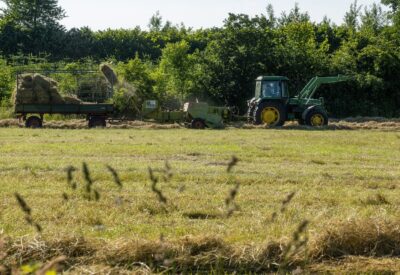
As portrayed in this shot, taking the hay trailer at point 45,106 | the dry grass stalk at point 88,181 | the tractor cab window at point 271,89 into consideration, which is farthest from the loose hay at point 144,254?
the tractor cab window at point 271,89

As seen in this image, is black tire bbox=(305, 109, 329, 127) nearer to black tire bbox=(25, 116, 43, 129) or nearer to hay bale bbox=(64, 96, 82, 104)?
hay bale bbox=(64, 96, 82, 104)

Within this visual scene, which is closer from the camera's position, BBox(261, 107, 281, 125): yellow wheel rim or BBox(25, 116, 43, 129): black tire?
BBox(25, 116, 43, 129): black tire

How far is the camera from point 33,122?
28766 millimetres

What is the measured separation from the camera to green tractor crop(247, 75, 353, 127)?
30094 mm

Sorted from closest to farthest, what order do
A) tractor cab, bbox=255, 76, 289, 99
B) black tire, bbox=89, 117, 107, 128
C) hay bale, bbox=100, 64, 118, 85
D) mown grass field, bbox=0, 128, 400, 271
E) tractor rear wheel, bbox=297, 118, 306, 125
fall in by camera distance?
mown grass field, bbox=0, 128, 400, 271, black tire, bbox=89, 117, 107, 128, tractor cab, bbox=255, 76, 289, 99, tractor rear wheel, bbox=297, 118, 306, 125, hay bale, bbox=100, 64, 118, 85

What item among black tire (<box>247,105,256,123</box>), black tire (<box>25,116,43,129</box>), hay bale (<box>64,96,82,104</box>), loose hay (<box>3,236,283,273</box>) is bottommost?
black tire (<box>25,116,43,129</box>)

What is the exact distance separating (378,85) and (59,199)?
31.2 meters

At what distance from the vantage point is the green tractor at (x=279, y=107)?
30094 millimetres

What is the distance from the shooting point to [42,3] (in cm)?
6125

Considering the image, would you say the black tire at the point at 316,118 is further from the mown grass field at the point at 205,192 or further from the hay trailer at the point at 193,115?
the mown grass field at the point at 205,192

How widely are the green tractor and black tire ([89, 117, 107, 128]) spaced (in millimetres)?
6694

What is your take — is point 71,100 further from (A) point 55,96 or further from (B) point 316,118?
(B) point 316,118

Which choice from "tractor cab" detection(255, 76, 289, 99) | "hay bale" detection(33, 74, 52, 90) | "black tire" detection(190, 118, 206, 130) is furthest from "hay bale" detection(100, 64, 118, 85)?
"tractor cab" detection(255, 76, 289, 99)

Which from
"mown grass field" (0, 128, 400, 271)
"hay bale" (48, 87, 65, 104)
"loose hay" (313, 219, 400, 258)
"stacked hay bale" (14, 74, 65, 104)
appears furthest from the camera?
"hay bale" (48, 87, 65, 104)
